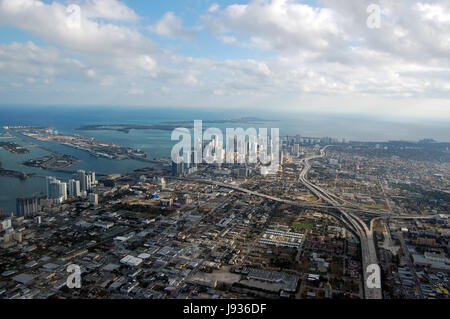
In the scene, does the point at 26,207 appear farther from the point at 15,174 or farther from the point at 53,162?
the point at 53,162

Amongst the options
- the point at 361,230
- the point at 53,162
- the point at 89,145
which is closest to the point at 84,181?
the point at 53,162

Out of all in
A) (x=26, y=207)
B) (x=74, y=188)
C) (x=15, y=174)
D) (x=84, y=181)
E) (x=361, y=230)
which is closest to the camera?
(x=361, y=230)

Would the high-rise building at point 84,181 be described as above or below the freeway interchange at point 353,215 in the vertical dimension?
above

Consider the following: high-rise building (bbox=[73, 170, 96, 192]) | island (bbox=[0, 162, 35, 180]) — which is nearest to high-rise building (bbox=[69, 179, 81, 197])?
high-rise building (bbox=[73, 170, 96, 192])

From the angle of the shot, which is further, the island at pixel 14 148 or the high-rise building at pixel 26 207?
the island at pixel 14 148

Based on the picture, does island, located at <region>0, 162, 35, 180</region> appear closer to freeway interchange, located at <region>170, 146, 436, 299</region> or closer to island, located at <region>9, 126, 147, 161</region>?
island, located at <region>9, 126, 147, 161</region>

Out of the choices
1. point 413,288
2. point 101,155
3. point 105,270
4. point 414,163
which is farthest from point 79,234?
point 414,163

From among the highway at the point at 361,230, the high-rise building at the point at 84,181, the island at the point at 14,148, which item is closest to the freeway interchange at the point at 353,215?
the highway at the point at 361,230

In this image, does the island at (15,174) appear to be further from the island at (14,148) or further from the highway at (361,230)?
the highway at (361,230)
